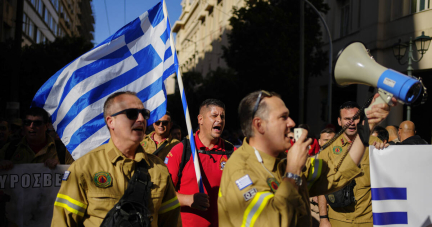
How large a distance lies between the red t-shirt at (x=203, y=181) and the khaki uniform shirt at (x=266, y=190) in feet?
4.48

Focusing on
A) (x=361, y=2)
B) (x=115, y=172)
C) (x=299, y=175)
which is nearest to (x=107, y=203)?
(x=115, y=172)

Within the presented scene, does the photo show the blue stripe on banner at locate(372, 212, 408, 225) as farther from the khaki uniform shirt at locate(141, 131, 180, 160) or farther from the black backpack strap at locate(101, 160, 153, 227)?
the khaki uniform shirt at locate(141, 131, 180, 160)

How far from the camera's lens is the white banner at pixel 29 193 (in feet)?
14.4

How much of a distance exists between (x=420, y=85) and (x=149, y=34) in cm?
315

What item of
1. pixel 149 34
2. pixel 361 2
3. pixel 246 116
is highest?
pixel 361 2

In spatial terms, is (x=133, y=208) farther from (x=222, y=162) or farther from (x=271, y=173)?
(x=222, y=162)

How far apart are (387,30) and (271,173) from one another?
1527 cm

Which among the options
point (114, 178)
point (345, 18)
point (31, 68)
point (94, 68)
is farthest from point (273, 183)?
point (345, 18)

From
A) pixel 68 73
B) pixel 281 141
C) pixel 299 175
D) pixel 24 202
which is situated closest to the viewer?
pixel 299 175

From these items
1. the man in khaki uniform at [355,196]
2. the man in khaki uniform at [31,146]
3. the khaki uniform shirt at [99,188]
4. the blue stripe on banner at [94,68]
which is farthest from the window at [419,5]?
the khaki uniform shirt at [99,188]

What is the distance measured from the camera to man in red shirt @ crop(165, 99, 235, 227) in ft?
12.0

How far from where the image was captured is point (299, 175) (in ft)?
7.08

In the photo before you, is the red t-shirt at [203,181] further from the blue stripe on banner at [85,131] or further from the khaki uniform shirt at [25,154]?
the khaki uniform shirt at [25,154]

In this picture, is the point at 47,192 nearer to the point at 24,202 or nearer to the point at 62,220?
the point at 24,202
